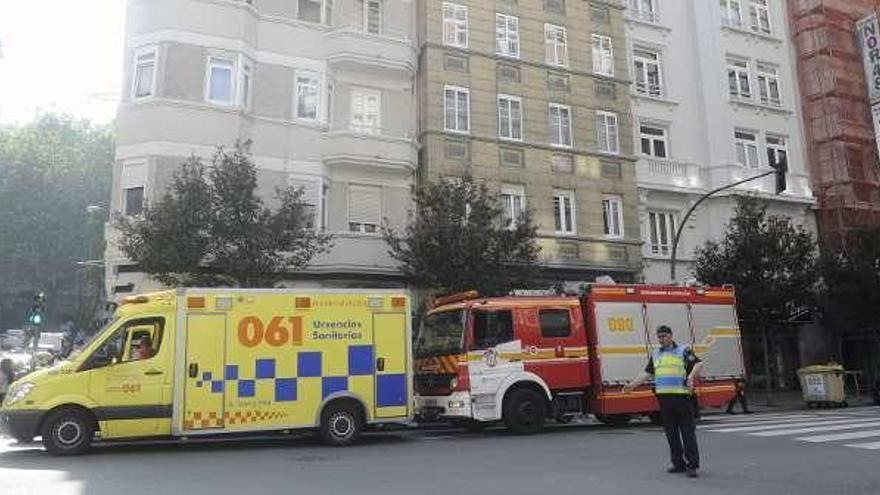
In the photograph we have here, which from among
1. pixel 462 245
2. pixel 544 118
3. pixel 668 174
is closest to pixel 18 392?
pixel 462 245

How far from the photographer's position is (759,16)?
107 feet

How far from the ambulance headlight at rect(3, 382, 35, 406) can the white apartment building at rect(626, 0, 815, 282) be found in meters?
20.5

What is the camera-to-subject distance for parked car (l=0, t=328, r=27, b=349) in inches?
2100

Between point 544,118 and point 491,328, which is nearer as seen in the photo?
point 491,328

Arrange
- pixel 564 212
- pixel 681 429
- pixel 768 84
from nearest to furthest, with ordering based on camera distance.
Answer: pixel 681 429
pixel 564 212
pixel 768 84

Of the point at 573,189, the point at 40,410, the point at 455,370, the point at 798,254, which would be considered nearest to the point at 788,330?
the point at 798,254

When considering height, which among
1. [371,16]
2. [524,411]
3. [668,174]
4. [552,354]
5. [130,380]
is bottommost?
[524,411]

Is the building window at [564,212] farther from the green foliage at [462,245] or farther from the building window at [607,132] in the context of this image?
the green foliage at [462,245]

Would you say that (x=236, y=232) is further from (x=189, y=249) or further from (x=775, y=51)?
(x=775, y=51)

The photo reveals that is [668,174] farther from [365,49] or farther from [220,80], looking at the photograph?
[220,80]

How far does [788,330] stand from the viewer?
29938 millimetres

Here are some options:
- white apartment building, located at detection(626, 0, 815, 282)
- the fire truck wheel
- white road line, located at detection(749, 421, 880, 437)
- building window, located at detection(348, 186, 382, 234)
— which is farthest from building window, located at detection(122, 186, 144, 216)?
white apartment building, located at detection(626, 0, 815, 282)

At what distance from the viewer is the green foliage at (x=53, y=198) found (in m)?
44.0

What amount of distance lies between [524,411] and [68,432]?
788cm
